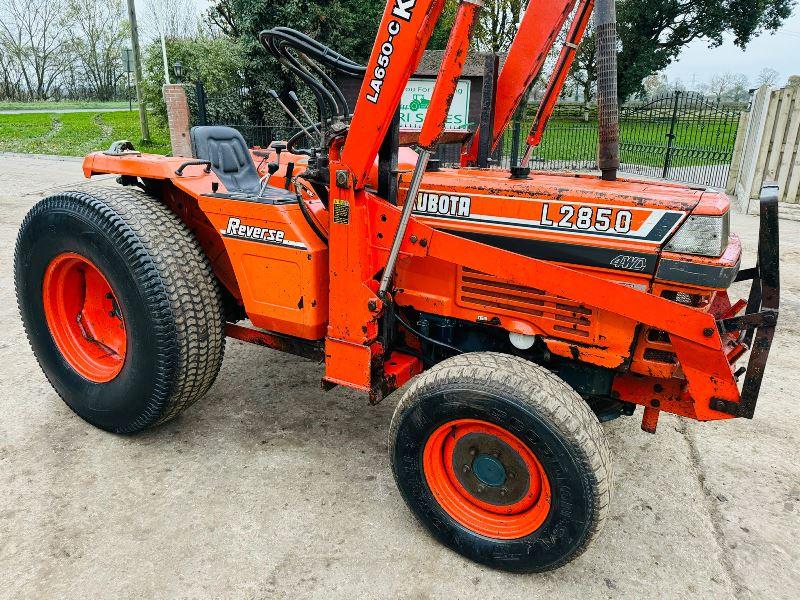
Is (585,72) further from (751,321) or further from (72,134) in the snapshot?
(751,321)

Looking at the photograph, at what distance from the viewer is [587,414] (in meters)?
2.29

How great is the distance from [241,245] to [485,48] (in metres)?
22.3

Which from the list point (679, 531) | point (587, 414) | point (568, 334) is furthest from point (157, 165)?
point (679, 531)

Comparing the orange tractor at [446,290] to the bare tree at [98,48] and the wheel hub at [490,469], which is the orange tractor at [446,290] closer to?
the wheel hub at [490,469]

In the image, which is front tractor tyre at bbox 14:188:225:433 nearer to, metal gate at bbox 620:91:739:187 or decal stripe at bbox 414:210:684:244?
decal stripe at bbox 414:210:684:244

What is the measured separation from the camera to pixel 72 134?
20.9 metres

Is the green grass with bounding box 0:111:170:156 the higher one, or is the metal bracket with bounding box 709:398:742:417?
the green grass with bounding box 0:111:170:156

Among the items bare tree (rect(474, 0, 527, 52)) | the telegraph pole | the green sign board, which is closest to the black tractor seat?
the green sign board

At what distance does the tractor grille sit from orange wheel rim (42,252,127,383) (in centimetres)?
197

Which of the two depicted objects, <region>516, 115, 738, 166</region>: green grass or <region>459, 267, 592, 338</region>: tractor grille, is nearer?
<region>459, 267, 592, 338</region>: tractor grille

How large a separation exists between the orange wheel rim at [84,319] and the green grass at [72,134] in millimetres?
14808

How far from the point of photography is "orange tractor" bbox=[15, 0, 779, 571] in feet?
7.45

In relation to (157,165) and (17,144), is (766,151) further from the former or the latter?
(17,144)

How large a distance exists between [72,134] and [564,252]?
74.9 ft
